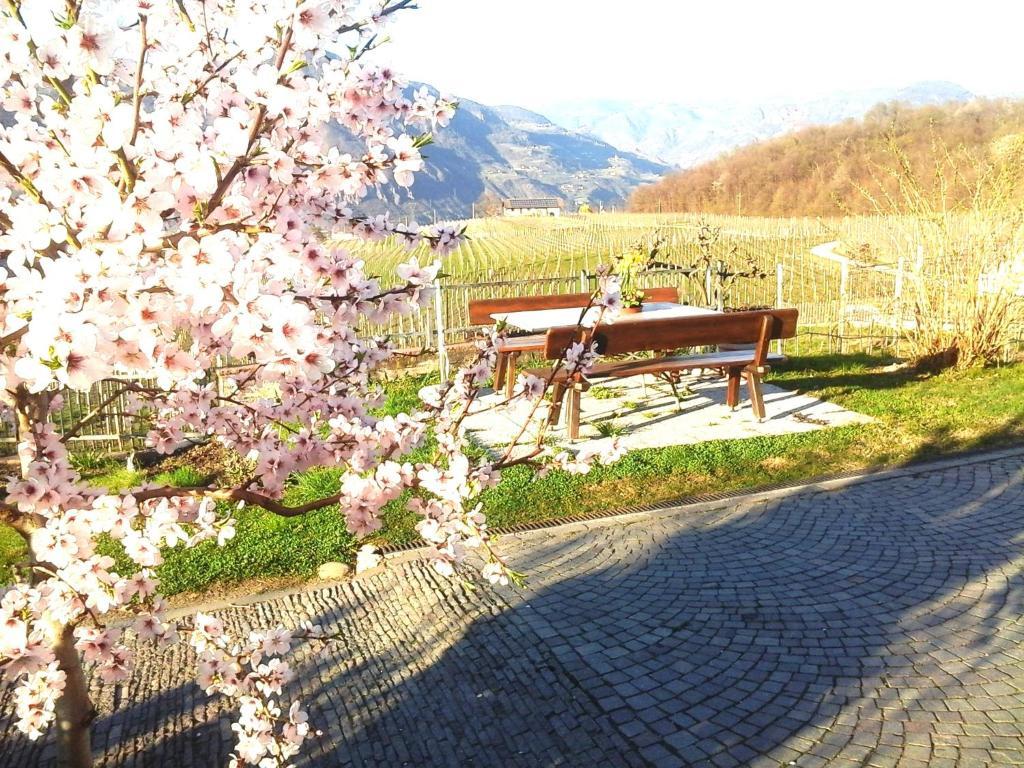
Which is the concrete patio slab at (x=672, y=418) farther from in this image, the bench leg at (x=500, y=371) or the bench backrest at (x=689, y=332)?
the bench backrest at (x=689, y=332)

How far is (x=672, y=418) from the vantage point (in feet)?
28.7

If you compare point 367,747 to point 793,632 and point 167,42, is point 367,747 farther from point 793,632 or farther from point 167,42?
point 167,42

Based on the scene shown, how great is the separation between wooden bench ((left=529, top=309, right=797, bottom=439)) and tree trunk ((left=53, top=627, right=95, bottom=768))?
4851mm

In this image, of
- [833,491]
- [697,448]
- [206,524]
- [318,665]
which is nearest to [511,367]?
[697,448]

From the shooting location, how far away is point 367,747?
3475 mm

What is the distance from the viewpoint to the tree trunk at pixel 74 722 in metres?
2.97

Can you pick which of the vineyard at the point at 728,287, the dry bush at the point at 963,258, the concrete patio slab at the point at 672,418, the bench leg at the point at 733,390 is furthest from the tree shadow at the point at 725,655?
the dry bush at the point at 963,258

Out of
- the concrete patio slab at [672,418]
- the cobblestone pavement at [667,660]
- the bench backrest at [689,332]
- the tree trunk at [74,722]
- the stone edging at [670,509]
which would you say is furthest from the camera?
the concrete patio slab at [672,418]

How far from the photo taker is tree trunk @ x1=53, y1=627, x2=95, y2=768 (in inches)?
117

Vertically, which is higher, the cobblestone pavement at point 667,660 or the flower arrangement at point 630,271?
the flower arrangement at point 630,271

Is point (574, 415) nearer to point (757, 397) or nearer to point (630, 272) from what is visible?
point (630, 272)

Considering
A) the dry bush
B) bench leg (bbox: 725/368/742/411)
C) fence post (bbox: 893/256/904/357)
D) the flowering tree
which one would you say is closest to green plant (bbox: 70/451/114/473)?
the flowering tree

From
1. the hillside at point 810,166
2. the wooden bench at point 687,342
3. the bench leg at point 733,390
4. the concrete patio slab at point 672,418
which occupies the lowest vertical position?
the concrete patio slab at point 672,418

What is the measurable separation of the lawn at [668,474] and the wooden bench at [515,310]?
3.92ft
